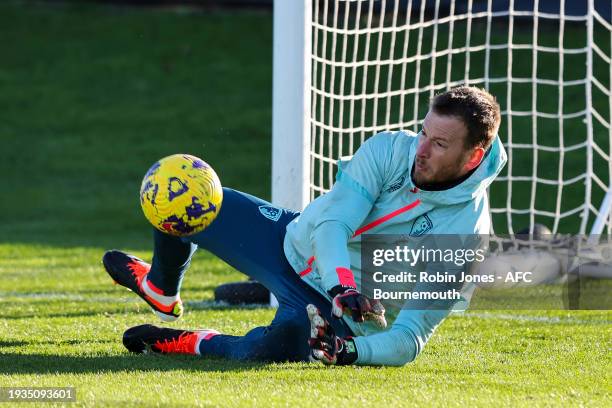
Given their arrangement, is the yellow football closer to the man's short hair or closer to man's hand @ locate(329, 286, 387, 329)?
man's hand @ locate(329, 286, 387, 329)

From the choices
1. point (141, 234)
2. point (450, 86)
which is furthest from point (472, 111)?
point (141, 234)

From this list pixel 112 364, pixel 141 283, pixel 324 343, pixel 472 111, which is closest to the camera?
pixel 324 343

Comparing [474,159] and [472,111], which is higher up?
[472,111]

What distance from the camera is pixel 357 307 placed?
A: 423 cm

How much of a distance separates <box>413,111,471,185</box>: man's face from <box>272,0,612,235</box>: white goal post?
6.62 feet

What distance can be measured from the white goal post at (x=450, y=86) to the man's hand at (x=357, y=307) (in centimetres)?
235

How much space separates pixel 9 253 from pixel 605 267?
16.2 ft

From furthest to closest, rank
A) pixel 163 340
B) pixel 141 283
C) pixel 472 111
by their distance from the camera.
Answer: pixel 141 283 → pixel 163 340 → pixel 472 111

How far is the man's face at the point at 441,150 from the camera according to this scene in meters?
4.56

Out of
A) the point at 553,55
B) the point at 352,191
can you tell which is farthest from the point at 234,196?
the point at 553,55

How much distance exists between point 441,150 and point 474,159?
20cm

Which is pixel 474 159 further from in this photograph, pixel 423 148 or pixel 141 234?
pixel 141 234

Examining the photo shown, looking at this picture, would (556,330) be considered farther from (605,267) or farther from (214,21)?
(214,21)

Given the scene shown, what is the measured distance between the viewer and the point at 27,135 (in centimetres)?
1644
